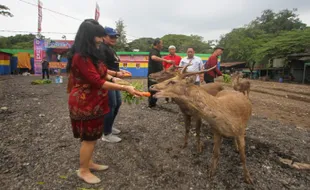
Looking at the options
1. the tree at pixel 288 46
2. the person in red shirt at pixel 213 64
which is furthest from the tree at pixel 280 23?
the person in red shirt at pixel 213 64

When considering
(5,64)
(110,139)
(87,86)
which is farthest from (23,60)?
(87,86)

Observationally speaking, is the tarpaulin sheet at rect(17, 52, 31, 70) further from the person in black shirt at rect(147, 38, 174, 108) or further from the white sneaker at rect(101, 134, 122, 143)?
the white sneaker at rect(101, 134, 122, 143)

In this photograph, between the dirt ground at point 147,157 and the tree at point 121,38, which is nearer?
the dirt ground at point 147,157

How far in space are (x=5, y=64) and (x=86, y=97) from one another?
28859 millimetres

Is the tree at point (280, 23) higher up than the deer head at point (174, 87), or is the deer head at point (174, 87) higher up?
the tree at point (280, 23)

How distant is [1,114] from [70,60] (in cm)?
536

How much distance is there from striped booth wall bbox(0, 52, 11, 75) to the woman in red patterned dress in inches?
1094

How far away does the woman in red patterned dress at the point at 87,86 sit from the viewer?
261 cm

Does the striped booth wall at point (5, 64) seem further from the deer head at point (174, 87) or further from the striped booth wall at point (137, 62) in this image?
the deer head at point (174, 87)

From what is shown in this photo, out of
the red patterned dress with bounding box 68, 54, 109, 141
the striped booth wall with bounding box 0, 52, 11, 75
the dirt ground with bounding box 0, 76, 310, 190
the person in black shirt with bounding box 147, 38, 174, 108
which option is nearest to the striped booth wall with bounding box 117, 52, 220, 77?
the striped booth wall with bounding box 0, 52, 11, 75

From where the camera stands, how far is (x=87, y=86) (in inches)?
108

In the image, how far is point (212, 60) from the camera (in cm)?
636

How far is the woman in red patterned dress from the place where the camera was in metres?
2.61

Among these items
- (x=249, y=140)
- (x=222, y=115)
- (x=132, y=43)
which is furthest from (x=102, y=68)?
(x=132, y=43)
